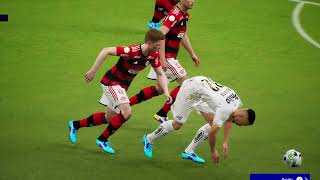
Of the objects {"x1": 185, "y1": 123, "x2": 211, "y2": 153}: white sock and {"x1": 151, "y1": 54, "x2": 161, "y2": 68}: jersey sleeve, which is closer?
{"x1": 185, "y1": 123, "x2": 211, "y2": 153}: white sock

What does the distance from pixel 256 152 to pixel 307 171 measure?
3.80 ft

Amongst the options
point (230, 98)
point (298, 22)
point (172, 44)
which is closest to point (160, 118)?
point (172, 44)

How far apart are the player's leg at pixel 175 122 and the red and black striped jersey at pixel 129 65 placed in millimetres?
834

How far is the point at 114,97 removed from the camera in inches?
489

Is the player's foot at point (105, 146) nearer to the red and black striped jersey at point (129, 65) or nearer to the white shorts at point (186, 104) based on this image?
the red and black striped jersey at point (129, 65)

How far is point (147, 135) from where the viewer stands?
12.6 metres

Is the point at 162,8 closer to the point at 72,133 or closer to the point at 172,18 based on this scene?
the point at 172,18

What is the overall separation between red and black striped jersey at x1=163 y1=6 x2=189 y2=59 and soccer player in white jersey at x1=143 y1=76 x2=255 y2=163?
2.20 m

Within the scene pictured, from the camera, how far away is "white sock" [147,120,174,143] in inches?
488

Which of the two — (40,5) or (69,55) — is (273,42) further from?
(40,5)

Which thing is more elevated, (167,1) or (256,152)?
(167,1)

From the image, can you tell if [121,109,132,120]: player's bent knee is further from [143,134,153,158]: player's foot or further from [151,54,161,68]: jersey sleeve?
[151,54,161,68]: jersey sleeve

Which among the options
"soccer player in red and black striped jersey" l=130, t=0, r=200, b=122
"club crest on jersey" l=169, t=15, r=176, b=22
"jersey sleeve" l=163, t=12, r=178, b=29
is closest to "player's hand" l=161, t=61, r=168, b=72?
"soccer player in red and black striped jersey" l=130, t=0, r=200, b=122

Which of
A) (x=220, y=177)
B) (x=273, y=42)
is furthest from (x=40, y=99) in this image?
(x=273, y=42)
